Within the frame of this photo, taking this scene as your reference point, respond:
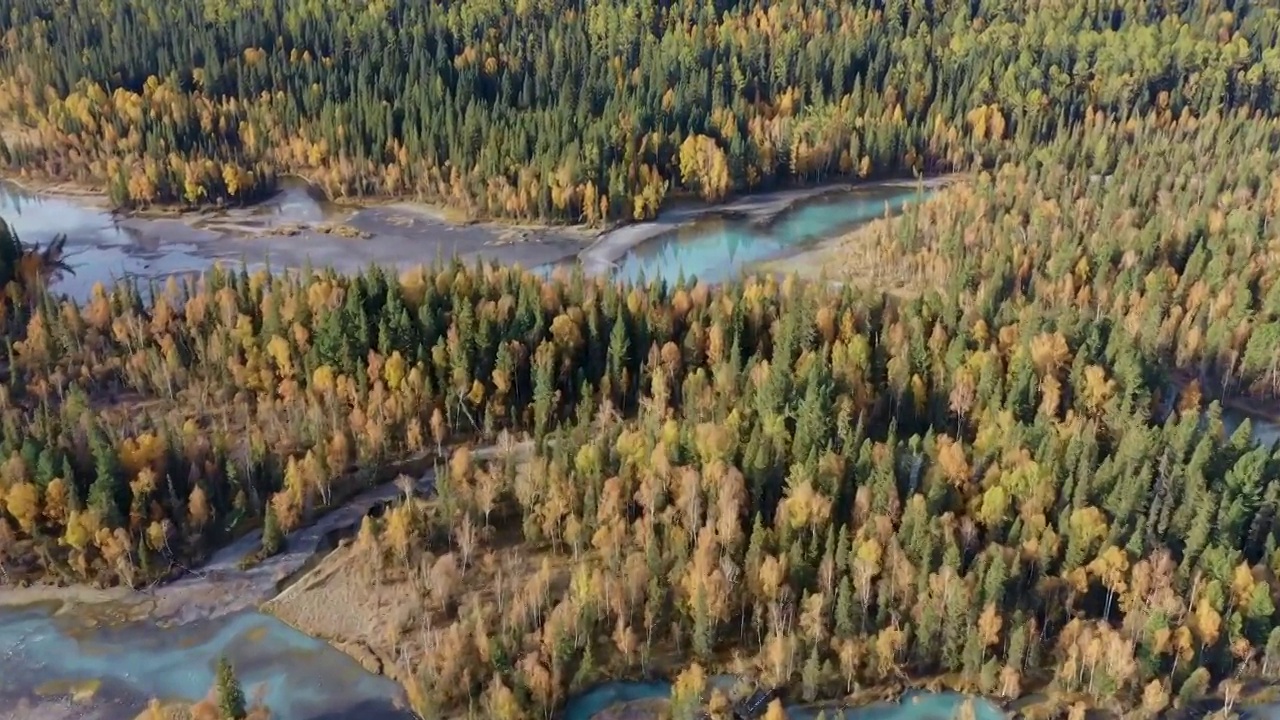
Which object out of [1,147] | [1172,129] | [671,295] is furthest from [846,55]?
[1,147]

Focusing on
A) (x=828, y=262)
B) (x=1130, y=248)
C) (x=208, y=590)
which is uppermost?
(x=1130, y=248)

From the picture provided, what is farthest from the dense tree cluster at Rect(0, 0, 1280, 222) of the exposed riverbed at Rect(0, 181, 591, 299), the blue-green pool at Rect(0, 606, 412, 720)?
the blue-green pool at Rect(0, 606, 412, 720)

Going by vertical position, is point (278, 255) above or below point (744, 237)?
above

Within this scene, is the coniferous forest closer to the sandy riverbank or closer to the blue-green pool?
the sandy riverbank

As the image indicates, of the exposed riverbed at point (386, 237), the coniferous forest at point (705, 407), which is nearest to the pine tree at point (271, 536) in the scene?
the coniferous forest at point (705, 407)

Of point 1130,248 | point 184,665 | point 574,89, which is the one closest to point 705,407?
point 184,665

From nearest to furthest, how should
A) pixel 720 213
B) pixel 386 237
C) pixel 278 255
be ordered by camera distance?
pixel 278 255
pixel 386 237
pixel 720 213

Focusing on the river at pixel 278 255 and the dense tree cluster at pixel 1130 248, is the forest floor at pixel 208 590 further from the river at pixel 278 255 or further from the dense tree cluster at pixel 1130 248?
the dense tree cluster at pixel 1130 248

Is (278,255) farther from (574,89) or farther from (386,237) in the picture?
(574,89)
